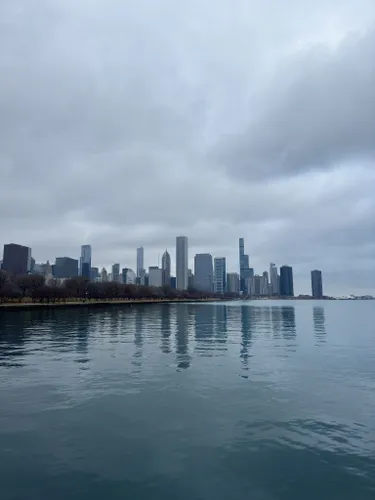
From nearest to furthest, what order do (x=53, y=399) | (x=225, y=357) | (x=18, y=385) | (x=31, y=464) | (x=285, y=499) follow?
(x=285, y=499) → (x=31, y=464) → (x=53, y=399) → (x=18, y=385) → (x=225, y=357)

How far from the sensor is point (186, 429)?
17844 millimetres

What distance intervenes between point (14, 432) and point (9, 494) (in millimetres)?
5760

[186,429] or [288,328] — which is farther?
[288,328]

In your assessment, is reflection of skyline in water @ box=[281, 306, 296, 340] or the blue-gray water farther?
reflection of skyline in water @ box=[281, 306, 296, 340]

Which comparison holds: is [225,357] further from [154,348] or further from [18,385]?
[18,385]

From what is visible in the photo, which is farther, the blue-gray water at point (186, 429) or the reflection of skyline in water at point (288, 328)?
the reflection of skyline in water at point (288, 328)

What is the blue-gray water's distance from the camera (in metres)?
12.9

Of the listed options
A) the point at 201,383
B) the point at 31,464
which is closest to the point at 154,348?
the point at 201,383

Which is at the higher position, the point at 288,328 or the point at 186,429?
the point at 186,429

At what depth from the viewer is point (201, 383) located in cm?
2670

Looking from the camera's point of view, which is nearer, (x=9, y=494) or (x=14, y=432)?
(x=9, y=494)

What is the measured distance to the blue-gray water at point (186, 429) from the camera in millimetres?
12852

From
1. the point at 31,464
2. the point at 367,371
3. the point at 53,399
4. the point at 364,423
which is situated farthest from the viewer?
the point at 367,371

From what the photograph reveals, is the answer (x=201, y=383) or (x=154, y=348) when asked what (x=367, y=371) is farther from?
(x=154, y=348)
